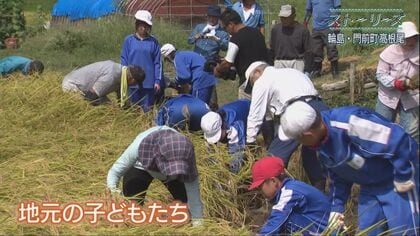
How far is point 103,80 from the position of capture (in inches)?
290

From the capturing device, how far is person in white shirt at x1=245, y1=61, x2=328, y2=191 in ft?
17.5

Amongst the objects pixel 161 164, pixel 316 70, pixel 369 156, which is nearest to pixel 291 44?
pixel 316 70

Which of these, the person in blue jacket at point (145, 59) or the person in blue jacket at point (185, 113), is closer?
the person in blue jacket at point (185, 113)

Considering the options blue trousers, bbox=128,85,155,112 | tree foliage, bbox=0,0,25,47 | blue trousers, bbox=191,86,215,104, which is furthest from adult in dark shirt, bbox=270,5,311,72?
tree foliage, bbox=0,0,25,47

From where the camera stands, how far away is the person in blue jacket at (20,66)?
888cm

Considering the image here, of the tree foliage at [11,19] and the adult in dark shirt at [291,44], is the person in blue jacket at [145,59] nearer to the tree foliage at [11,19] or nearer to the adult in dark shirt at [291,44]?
the adult in dark shirt at [291,44]

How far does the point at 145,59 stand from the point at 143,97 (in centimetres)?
43

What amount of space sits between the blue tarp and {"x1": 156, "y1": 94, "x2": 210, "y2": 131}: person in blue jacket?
11.2 metres

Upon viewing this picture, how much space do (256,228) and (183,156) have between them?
1219mm

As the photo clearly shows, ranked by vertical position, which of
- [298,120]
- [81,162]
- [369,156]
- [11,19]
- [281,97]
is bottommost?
[11,19]

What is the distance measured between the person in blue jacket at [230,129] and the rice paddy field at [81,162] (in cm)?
8

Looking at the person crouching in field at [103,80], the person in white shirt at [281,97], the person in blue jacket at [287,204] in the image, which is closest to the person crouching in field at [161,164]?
the person in blue jacket at [287,204]

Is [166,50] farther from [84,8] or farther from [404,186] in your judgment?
[84,8]

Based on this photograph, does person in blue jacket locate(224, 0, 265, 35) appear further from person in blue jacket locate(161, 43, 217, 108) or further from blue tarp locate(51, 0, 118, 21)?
blue tarp locate(51, 0, 118, 21)
